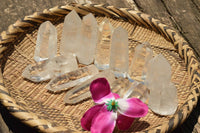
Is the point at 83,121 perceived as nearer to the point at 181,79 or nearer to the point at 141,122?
the point at 141,122

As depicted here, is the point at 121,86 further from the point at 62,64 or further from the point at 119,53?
the point at 62,64

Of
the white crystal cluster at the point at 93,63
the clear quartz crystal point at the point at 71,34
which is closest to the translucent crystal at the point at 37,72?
the white crystal cluster at the point at 93,63

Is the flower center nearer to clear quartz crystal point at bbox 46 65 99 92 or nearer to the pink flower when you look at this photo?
the pink flower

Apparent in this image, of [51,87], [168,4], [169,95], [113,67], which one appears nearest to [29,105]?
[51,87]

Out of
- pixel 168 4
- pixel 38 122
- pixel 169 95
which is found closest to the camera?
pixel 38 122

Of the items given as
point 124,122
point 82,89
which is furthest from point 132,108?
point 82,89

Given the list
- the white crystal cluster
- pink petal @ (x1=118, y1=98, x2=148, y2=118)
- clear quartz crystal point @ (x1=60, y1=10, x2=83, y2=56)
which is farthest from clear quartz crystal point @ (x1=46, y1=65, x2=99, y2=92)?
pink petal @ (x1=118, y1=98, x2=148, y2=118)

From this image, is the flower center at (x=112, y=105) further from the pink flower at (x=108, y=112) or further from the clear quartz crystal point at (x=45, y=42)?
the clear quartz crystal point at (x=45, y=42)
